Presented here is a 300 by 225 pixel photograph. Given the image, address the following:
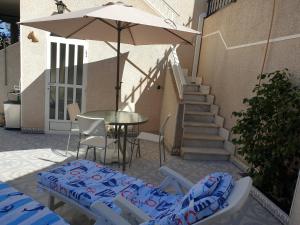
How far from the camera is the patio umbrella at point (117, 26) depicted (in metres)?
3.17

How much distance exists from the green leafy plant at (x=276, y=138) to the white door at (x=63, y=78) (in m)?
3.91

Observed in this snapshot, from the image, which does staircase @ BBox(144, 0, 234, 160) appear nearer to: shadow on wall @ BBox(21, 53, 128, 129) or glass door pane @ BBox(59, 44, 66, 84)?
shadow on wall @ BBox(21, 53, 128, 129)

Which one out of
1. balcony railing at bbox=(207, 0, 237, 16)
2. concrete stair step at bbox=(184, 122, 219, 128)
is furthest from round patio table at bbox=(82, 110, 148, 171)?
balcony railing at bbox=(207, 0, 237, 16)

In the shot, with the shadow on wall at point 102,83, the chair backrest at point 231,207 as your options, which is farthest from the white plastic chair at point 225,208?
the shadow on wall at point 102,83

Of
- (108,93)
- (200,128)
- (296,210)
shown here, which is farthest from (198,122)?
(296,210)

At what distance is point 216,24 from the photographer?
6.54 metres

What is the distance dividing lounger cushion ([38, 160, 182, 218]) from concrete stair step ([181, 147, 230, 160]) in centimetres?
232

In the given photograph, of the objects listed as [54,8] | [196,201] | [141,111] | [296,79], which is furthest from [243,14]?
[196,201]

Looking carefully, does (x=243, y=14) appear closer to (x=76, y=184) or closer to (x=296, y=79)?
Answer: (x=296, y=79)

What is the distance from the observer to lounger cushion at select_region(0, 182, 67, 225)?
1831 mm

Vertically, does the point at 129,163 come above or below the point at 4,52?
below

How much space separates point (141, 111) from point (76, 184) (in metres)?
4.08

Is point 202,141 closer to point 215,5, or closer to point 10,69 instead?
point 215,5

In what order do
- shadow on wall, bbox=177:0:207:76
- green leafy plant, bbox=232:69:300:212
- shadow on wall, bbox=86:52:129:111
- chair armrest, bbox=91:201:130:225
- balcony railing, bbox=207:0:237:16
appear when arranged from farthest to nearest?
shadow on wall, bbox=177:0:207:76 → balcony railing, bbox=207:0:237:16 → shadow on wall, bbox=86:52:129:111 → green leafy plant, bbox=232:69:300:212 → chair armrest, bbox=91:201:130:225
